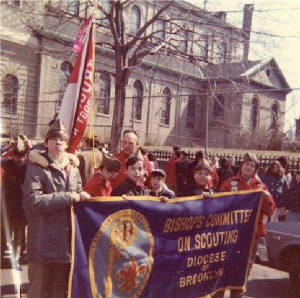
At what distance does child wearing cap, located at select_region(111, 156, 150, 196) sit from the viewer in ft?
15.6

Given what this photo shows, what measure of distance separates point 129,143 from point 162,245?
1.57 metres

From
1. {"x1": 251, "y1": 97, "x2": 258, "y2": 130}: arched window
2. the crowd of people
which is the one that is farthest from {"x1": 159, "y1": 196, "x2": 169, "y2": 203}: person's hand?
{"x1": 251, "y1": 97, "x2": 258, "y2": 130}: arched window

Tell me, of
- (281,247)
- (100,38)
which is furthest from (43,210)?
(100,38)

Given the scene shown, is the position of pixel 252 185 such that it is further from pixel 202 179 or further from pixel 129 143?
pixel 129 143

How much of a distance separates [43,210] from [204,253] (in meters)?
1.89

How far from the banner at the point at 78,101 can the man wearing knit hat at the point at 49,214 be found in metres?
1.12

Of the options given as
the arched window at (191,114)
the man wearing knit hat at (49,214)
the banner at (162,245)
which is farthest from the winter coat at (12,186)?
the arched window at (191,114)

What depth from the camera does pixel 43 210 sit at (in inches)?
156

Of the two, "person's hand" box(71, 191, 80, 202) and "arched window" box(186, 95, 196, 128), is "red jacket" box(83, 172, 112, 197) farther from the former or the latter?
"arched window" box(186, 95, 196, 128)

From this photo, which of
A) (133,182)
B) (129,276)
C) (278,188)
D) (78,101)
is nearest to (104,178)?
(133,182)

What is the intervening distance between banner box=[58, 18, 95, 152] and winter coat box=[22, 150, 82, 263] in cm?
123

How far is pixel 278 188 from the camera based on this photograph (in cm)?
1014

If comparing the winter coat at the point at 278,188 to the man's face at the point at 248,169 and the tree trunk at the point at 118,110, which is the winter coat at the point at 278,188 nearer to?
the tree trunk at the point at 118,110

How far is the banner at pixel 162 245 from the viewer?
4.27 metres
